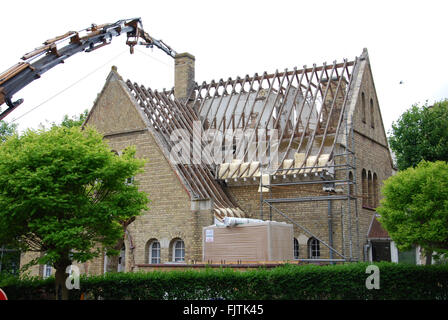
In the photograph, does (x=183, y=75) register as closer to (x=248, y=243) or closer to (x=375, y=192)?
(x=375, y=192)

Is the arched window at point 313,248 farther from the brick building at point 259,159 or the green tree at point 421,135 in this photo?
the green tree at point 421,135

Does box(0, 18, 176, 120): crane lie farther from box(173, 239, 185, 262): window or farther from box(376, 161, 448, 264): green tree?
box(376, 161, 448, 264): green tree

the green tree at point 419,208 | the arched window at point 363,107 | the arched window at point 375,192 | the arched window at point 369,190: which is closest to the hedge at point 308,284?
the green tree at point 419,208

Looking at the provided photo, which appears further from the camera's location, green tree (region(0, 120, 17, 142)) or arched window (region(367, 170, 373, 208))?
green tree (region(0, 120, 17, 142))

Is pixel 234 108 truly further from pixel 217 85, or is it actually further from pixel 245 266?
pixel 245 266

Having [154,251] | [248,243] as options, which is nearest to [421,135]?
[248,243]

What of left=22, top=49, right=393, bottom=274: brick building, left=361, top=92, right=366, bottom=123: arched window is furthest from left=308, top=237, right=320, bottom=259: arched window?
left=361, top=92, right=366, bottom=123: arched window

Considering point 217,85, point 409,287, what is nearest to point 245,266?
point 409,287

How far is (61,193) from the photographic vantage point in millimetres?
15391

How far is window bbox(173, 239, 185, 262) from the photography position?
23.8m

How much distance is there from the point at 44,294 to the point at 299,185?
43.4 ft

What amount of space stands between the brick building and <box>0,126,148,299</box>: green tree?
16.8ft

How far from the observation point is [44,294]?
1650 centimetres

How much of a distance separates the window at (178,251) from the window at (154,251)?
3.48 ft
